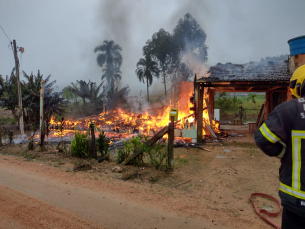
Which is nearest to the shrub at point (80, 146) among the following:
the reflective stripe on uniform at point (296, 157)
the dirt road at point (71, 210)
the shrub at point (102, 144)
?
the shrub at point (102, 144)

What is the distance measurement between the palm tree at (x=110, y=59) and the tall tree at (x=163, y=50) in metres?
5.76

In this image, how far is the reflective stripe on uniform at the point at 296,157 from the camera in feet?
6.27

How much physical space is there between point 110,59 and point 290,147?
3976 centimetres

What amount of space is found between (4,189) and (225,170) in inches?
241

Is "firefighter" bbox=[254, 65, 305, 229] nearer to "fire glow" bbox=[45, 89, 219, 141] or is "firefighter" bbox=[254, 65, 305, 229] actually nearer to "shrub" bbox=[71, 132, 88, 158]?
"shrub" bbox=[71, 132, 88, 158]

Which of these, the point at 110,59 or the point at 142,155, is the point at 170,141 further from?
the point at 110,59

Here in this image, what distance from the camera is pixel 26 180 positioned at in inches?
240

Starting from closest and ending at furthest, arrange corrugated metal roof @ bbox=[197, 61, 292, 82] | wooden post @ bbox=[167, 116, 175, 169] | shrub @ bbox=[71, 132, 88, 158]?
1. wooden post @ bbox=[167, 116, 175, 169]
2. shrub @ bbox=[71, 132, 88, 158]
3. corrugated metal roof @ bbox=[197, 61, 292, 82]

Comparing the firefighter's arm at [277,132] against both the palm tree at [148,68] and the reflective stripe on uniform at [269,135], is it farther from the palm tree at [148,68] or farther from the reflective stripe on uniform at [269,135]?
the palm tree at [148,68]

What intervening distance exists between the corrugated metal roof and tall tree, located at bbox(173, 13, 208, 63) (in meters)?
22.7

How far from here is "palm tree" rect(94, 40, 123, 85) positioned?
39.3 m

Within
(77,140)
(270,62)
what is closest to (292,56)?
(270,62)

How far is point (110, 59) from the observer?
39.6 meters

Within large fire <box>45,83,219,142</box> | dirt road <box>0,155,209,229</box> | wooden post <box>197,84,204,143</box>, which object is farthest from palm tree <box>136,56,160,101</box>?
dirt road <box>0,155,209,229</box>
